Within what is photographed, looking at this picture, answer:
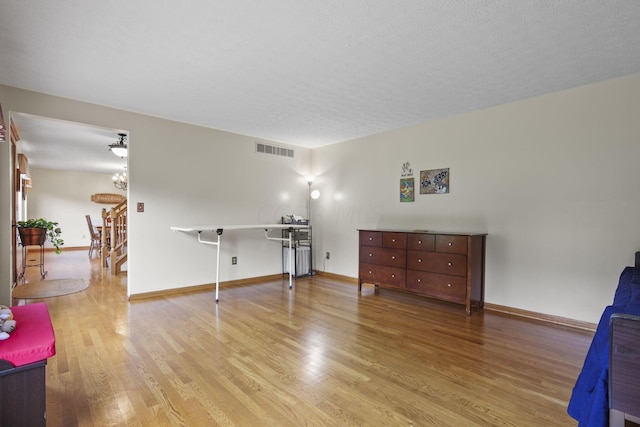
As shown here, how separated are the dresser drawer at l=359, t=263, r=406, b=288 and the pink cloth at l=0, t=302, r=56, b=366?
3.44 meters

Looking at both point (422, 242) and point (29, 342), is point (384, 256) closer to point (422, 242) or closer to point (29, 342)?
point (422, 242)

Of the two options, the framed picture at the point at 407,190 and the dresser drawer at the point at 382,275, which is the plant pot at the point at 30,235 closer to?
the dresser drawer at the point at 382,275

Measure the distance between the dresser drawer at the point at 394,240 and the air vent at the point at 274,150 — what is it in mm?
2336

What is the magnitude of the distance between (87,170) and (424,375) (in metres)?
10.9

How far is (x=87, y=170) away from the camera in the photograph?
9.52m

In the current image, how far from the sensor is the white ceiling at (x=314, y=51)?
6.36ft

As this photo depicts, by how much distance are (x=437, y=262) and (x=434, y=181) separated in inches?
44.0

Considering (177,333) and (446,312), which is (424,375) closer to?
(446,312)

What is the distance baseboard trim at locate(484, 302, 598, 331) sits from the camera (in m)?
3.06

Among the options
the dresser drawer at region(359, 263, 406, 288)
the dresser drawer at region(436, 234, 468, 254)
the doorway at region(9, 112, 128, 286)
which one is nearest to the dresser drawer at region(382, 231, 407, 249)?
the dresser drawer at region(359, 263, 406, 288)

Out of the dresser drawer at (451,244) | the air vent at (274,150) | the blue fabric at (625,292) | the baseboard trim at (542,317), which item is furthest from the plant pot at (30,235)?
the blue fabric at (625,292)

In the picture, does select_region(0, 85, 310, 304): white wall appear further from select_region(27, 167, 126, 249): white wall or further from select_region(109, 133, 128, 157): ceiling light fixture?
select_region(27, 167, 126, 249): white wall

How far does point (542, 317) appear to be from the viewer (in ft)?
10.9

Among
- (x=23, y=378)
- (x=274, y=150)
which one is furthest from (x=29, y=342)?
(x=274, y=150)
